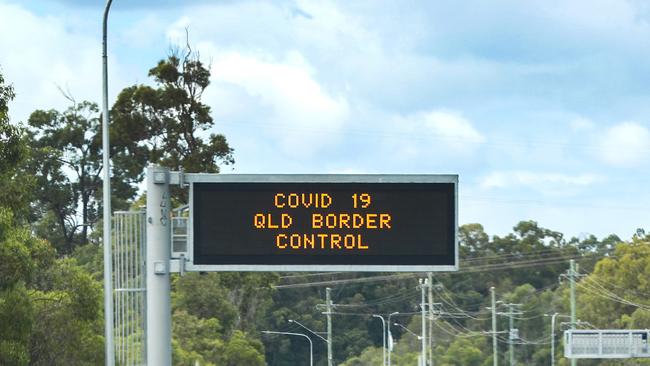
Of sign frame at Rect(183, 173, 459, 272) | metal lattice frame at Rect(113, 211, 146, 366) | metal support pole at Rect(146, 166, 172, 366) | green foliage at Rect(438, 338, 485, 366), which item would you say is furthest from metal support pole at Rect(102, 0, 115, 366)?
green foliage at Rect(438, 338, 485, 366)

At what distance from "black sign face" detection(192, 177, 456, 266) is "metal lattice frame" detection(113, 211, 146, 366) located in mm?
1187

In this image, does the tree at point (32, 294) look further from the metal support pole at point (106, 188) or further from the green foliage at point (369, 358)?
the green foliage at point (369, 358)

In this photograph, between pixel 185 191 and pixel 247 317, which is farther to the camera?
pixel 247 317

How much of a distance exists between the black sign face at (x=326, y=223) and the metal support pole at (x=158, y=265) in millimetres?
670

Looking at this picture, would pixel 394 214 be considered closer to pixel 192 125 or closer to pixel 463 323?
pixel 192 125

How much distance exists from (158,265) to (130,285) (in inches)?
30.2

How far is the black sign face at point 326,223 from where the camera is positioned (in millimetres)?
22234

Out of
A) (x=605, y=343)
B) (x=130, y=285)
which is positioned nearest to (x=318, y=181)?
(x=130, y=285)

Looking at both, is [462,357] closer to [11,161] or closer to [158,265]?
[11,161]

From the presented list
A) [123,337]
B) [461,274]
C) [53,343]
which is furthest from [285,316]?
[123,337]

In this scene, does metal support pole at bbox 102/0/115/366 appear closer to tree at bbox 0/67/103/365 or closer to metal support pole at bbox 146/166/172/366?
tree at bbox 0/67/103/365

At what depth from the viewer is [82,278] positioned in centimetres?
4322

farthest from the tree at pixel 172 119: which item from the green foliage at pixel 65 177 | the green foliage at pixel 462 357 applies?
the green foliage at pixel 462 357

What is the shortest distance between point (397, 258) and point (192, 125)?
160 feet
